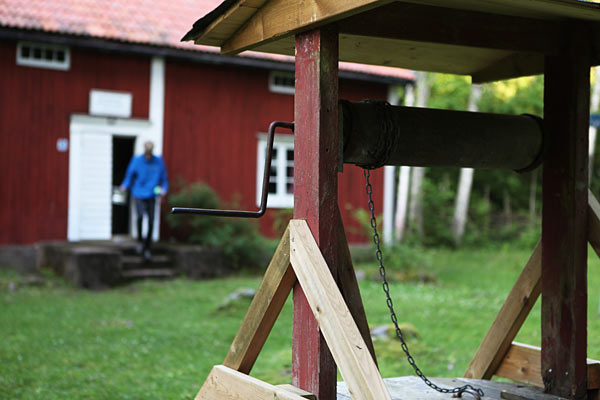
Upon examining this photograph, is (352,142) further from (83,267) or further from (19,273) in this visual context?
(19,273)

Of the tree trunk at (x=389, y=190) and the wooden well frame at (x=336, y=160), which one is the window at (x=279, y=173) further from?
the wooden well frame at (x=336, y=160)

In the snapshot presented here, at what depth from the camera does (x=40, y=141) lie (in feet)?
44.6

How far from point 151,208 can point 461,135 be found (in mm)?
10197

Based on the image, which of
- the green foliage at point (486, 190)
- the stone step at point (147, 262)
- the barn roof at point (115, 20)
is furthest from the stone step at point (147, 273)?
the green foliage at point (486, 190)

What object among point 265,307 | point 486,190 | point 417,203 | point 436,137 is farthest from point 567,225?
point 486,190

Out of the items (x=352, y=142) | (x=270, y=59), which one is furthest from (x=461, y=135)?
(x=270, y=59)

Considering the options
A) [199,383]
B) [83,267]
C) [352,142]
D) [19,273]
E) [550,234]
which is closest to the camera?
[352,142]

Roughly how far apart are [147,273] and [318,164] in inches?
404

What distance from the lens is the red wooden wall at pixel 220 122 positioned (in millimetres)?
14875

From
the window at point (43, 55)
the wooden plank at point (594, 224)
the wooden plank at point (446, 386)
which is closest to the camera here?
the wooden plank at point (446, 386)

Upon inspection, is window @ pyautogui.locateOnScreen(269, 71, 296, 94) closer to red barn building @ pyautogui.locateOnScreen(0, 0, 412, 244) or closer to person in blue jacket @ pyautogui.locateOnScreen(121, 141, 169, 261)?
red barn building @ pyautogui.locateOnScreen(0, 0, 412, 244)

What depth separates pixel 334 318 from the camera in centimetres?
300

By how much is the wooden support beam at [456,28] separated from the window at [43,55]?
37.4ft

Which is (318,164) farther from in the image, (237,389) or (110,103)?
(110,103)
